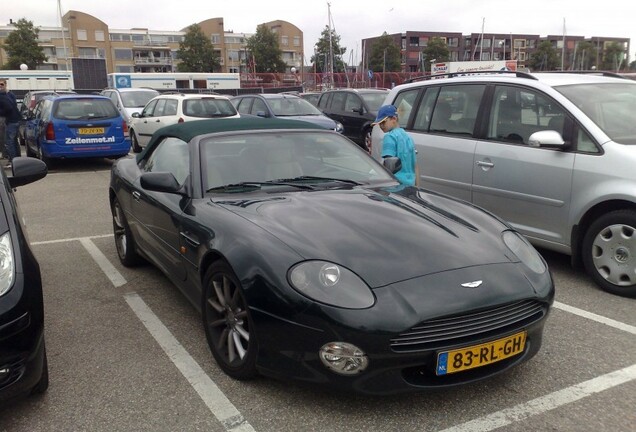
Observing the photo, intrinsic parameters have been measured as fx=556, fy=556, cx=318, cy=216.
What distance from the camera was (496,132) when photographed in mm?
5359

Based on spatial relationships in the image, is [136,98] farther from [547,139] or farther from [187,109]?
[547,139]

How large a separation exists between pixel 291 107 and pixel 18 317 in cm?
1258

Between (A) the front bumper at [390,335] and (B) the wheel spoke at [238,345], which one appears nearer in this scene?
(A) the front bumper at [390,335]

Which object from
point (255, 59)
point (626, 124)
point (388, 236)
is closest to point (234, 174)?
point (388, 236)

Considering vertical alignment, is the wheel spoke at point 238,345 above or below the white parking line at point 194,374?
above

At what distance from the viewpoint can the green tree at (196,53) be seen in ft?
246

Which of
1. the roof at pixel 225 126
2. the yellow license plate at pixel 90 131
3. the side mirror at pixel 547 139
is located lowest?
the yellow license plate at pixel 90 131

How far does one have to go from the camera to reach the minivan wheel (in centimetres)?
427

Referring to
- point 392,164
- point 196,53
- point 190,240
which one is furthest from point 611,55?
point 190,240

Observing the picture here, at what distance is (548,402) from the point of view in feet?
9.35

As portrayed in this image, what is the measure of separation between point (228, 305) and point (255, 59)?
75.8 meters

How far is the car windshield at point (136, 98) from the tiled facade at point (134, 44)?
2991 inches

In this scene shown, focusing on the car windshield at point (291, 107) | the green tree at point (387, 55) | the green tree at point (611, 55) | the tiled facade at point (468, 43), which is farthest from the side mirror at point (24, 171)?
the tiled facade at point (468, 43)

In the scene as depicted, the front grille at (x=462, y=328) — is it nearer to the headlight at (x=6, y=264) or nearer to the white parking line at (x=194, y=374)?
the white parking line at (x=194, y=374)
